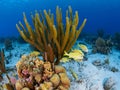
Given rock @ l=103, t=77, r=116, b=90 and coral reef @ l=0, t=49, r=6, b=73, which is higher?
coral reef @ l=0, t=49, r=6, b=73

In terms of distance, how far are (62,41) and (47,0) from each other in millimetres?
43017

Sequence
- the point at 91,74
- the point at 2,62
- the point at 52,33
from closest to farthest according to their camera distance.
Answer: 1. the point at 52,33
2. the point at 2,62
3. the point at 91,74

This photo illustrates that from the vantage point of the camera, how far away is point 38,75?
195 inches

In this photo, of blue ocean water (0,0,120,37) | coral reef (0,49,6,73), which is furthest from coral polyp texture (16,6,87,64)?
blue ocean water (0,0,120,37)

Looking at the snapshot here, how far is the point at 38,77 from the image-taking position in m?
4.93

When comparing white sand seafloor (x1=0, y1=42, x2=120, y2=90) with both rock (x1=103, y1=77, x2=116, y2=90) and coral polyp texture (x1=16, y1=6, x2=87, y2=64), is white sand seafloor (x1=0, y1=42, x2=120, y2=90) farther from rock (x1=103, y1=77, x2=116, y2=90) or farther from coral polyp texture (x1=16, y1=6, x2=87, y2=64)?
coral polyp texture (x1=16, y1=6, x2=87, y2=64)

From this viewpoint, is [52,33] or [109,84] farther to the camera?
[109,84]

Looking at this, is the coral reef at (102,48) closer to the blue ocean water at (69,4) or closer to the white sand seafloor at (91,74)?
the white sand seafloor at (91,74)

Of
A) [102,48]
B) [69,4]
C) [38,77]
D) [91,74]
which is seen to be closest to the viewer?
[38,77]

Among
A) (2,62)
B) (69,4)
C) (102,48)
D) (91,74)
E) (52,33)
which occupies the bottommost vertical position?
(69,4)

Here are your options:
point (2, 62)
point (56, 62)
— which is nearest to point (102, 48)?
point (56, 62)

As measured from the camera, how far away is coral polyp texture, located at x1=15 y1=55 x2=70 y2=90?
4914 millimetres

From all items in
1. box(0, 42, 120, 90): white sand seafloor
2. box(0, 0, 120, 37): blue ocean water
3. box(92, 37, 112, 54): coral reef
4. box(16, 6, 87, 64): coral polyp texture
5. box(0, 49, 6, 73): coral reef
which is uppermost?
box(16, 6, 87, 64): coral polyp texture

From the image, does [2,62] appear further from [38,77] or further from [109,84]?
[109,84]
